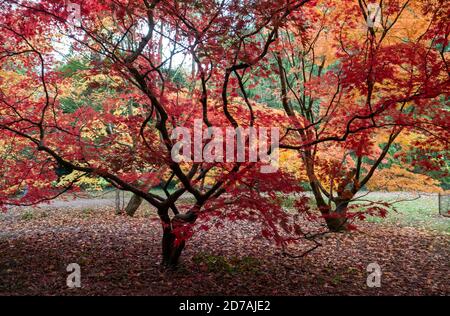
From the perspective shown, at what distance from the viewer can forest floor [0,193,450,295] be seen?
5.50 metres

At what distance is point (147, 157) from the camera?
5.91m
